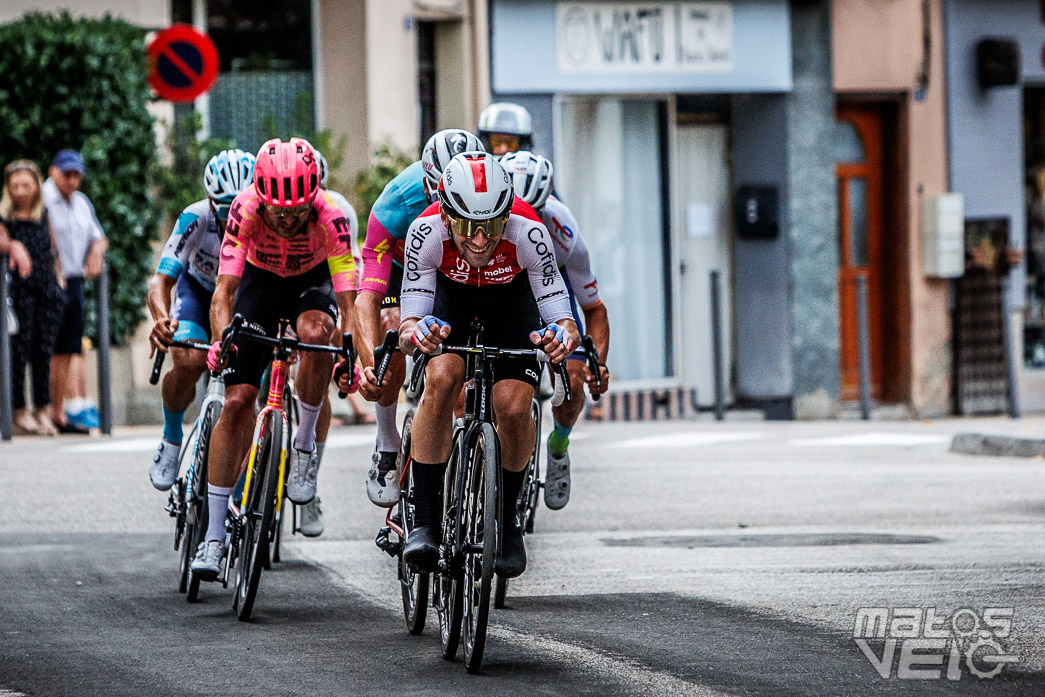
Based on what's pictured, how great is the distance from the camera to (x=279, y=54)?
60.8ft

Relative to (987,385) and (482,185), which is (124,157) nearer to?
(987,385)

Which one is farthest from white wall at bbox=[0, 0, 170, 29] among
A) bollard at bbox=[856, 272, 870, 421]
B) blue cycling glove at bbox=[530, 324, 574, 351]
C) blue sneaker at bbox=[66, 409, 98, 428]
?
blue cycling glove at bbox=[530, 324, 574, 351]

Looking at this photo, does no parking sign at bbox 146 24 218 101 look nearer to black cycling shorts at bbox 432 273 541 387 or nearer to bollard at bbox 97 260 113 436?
bollard at bbox 97 260 113 436

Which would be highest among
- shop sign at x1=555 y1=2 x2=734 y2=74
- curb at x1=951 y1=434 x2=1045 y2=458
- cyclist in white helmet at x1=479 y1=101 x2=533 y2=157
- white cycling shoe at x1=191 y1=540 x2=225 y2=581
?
shop sign at x1=555 y1=2 x2=734 y2=74

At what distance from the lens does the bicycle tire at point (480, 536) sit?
5875 millimetres

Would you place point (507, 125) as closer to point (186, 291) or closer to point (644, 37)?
point (186, 291)

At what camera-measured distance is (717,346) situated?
17.7 m

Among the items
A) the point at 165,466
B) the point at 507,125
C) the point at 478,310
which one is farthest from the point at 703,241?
the point at 478,310

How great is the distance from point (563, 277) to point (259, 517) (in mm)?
1988

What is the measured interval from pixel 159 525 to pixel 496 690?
190 inches

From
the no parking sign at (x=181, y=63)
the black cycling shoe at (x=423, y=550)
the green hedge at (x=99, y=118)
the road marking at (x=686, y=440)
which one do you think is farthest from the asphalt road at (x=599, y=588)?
the no parking sign at (x=181, y=63)

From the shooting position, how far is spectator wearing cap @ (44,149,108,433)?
15.1m

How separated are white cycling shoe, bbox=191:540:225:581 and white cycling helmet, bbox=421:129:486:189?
174 centimetres

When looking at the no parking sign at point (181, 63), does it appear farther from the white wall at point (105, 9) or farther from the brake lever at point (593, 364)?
the brake lever at point (593, 364)
